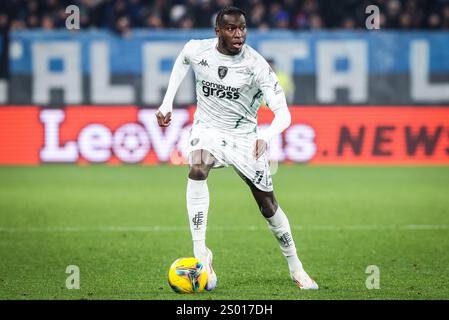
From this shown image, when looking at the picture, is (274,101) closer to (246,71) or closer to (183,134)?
(246,71)

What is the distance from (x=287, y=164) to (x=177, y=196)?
4.98m

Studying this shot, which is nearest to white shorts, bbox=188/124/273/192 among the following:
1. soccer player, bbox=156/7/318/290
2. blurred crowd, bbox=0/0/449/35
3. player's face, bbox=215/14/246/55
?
soccer player, bbox=156/7/318/290

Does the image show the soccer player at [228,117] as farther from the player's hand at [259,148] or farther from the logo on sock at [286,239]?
the player's hand at [259,148]

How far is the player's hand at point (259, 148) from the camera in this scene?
267 inches

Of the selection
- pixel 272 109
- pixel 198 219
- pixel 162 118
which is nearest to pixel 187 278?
pixel 198 219

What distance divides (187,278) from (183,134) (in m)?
11.3

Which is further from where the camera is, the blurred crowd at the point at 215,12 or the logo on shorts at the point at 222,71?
the blurred crowd at the point at 215,12

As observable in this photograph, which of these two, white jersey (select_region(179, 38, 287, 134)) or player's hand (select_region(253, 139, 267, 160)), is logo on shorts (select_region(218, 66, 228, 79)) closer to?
white jersey (select_region(179, 38, 287, 134))

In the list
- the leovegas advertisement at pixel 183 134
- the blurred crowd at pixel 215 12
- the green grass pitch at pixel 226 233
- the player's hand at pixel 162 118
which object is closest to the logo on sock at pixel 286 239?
the green grass pitch at pixel 226 233

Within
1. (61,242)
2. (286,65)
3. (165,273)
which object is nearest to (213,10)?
(286,65)

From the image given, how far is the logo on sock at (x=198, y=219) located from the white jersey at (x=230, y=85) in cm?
69

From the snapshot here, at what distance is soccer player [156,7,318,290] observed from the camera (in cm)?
708

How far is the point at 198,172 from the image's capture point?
7.07m

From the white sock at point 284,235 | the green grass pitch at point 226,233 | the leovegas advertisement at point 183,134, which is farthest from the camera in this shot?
the leovegas advertisement at point 183,134
